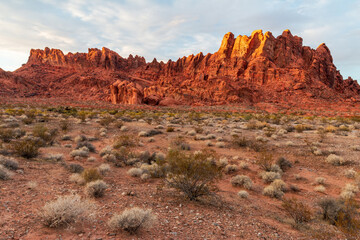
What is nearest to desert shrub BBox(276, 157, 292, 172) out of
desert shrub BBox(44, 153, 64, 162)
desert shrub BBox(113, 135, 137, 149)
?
desert shrub BBox(113, 135, 137, 149)

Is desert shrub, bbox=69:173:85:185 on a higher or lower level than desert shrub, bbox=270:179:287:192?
higher

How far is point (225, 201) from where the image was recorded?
6.72 metres

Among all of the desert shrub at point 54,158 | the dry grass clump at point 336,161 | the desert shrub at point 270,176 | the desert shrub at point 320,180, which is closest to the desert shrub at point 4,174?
the desert shrub at point 54,158

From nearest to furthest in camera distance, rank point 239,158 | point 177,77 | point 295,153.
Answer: point 239,158
point 295,153
point 177,77

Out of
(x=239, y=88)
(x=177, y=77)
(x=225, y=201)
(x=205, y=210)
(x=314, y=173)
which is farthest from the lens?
(x=177, y=77)

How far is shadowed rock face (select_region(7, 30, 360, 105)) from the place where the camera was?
2955 inches

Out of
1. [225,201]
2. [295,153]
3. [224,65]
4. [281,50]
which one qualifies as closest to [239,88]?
[224,65]

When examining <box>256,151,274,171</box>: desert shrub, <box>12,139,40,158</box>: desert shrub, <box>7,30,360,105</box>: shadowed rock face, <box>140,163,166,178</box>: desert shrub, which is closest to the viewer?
<box>140,163,166,178</box>: desert shrub

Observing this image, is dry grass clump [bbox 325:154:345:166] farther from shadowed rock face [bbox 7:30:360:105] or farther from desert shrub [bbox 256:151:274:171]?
shadowed rock face [bbox 7:30:360:105]

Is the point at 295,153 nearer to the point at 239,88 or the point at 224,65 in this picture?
the point at 239,88

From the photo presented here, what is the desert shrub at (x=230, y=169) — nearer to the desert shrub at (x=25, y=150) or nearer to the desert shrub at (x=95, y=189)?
the desert shrub at (x=95, y=189)

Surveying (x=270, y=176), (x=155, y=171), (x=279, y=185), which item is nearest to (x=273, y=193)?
(x=279, y=185)

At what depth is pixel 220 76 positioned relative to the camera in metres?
87.0

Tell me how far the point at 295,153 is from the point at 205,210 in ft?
32.4
